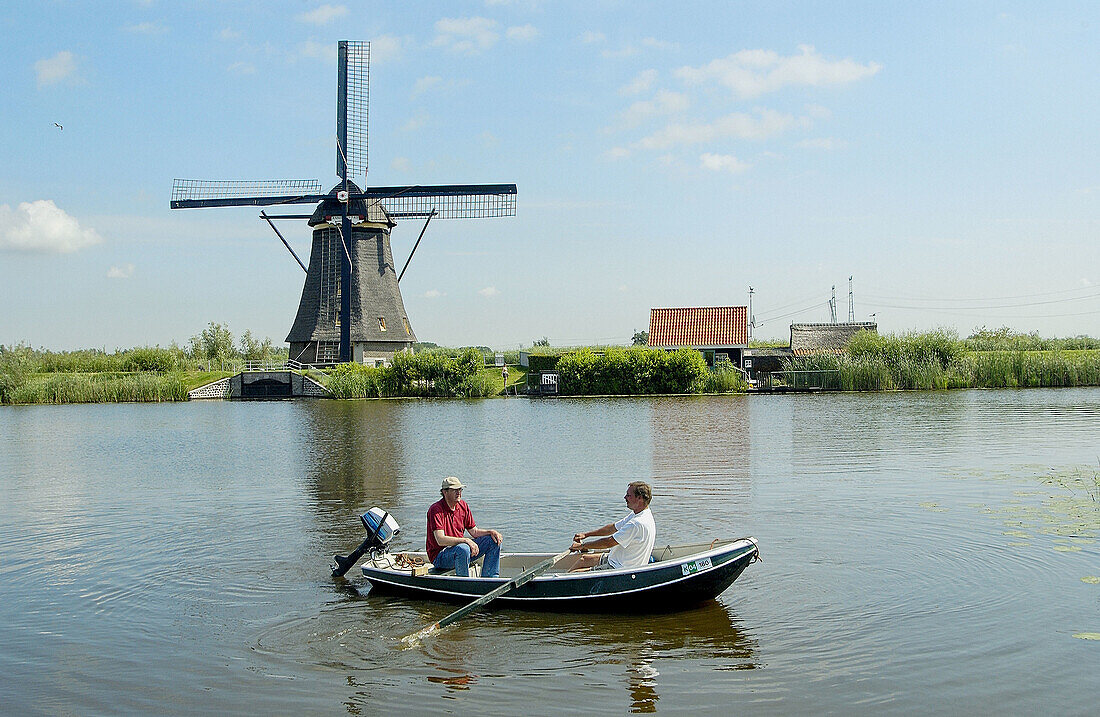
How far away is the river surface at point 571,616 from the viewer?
268 inches

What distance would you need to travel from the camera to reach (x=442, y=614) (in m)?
8.94

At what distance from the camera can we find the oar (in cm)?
821

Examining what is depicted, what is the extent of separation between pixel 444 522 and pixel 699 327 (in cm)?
4535

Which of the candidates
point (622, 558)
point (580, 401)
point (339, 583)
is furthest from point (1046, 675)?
point (580, 401)

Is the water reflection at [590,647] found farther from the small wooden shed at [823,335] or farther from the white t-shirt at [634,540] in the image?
the small wooden shed at [823,335]

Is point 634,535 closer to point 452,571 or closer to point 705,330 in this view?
point 452,571

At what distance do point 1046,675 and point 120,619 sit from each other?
823 centimetres

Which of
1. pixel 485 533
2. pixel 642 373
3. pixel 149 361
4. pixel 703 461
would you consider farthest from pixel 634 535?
pixel 149 361

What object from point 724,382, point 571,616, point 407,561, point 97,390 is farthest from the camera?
point 97,390

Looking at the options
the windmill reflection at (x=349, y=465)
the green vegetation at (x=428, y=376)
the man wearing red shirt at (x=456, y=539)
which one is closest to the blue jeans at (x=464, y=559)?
the man wearing red shirt at (x=456, y=539)

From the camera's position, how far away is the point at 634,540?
28.2 feet

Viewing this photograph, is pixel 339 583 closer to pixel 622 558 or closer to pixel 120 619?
pixel 120 619

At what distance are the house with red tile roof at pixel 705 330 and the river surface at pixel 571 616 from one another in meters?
29.2

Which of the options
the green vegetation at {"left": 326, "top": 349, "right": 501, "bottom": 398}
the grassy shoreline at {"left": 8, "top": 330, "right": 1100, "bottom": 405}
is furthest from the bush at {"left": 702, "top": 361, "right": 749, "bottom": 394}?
the green vegetation at {"left": 326, "top": 349, "right": 501, "bottom": 398}
